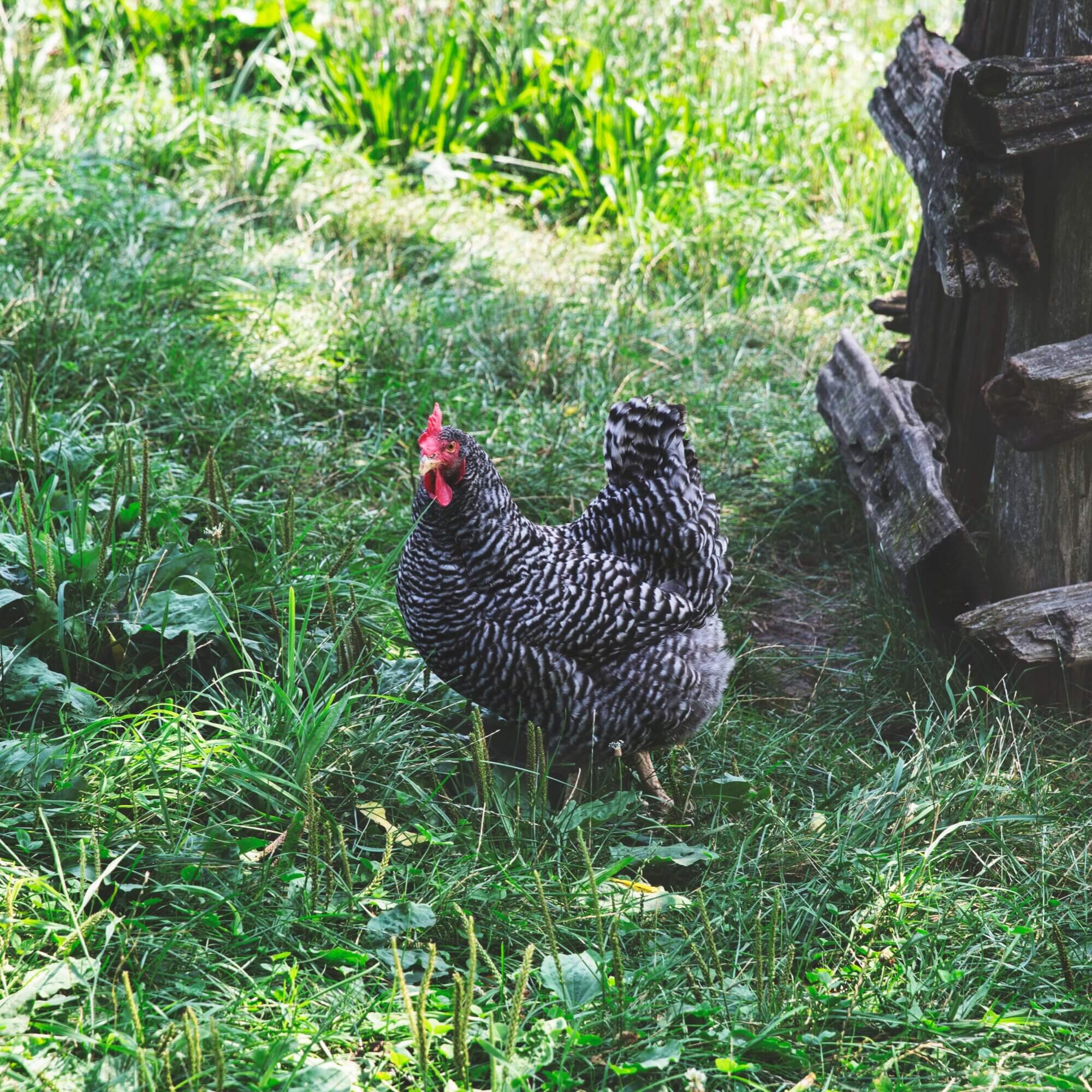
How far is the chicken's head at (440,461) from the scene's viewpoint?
122 inches

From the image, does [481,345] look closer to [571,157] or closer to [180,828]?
[571,157]

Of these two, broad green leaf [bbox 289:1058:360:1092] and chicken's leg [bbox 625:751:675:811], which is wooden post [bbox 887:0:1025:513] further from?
broad green leaf [bbox 289:1058:360:1092]

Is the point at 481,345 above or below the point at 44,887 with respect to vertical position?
above

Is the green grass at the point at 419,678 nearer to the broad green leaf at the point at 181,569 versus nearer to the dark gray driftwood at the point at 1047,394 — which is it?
the broad green leaf at the point at 181,569

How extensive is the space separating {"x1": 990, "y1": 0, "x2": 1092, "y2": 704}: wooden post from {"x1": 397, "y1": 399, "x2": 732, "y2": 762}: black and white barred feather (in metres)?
1.00

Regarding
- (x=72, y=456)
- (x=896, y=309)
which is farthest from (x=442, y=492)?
(x=896, y=309)

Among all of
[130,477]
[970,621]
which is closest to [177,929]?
[130,477]

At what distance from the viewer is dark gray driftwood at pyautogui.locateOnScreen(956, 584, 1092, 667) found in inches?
131

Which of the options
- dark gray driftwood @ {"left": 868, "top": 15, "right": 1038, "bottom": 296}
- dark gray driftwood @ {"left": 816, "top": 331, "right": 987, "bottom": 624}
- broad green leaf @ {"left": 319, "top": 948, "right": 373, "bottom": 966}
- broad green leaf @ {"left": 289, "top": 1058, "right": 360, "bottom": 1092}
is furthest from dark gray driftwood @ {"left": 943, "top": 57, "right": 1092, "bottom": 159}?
broad green leaf @ {"left": 289, "top": 1058, "right": 360, "bottom": 1092}

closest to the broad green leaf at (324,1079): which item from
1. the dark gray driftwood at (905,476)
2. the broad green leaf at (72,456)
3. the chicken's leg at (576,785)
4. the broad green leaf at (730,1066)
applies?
the broad green leaf at (730,1066)

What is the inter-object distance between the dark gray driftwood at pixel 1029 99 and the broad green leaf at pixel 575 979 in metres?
2.33

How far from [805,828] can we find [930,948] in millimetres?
485

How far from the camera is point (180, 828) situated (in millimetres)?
2791

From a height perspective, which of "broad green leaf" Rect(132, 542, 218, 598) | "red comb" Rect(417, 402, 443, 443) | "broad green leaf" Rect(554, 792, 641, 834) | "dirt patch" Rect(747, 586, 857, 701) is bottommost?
"dirt patch" Rect(747, 586, 857, 701)
